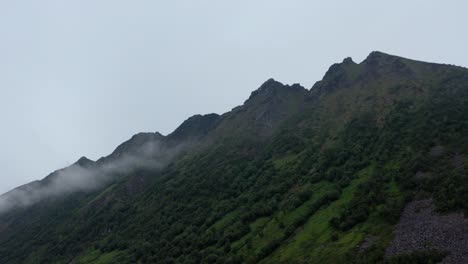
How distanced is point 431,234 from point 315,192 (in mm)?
47646

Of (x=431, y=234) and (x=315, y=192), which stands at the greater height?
(x=315, y=192)

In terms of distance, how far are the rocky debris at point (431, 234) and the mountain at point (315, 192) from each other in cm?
21

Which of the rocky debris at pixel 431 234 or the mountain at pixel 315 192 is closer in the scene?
the rocky debris at pixel 431 234

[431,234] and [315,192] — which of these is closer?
[431,234]

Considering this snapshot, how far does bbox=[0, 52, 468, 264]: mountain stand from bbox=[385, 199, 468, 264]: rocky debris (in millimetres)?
215

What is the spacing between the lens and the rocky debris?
1750 inches

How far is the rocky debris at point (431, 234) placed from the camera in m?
44.4

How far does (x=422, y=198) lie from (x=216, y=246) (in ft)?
167

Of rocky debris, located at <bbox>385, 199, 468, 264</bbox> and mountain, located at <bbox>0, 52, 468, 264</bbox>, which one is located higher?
→ mountain, located at <bbox>0, 52, 468, 264</bbox>

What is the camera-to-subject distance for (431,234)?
5069 centimetres

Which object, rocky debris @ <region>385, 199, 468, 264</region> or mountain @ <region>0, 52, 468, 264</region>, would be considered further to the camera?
mountain @ <region>0, 52, 468, 264</region>

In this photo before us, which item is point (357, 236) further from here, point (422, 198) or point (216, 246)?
point (216, 246)

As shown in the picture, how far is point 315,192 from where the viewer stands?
9800 centimetres

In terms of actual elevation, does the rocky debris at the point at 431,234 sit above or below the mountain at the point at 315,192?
below
